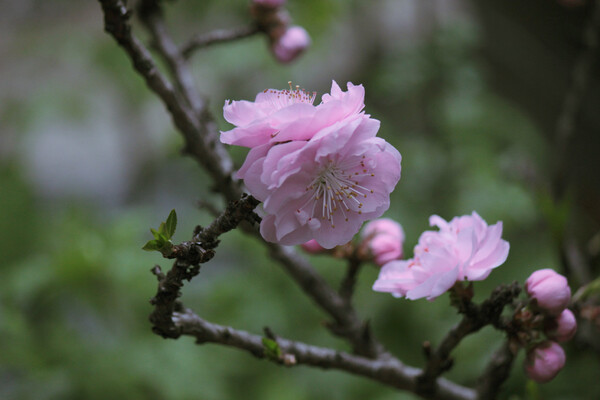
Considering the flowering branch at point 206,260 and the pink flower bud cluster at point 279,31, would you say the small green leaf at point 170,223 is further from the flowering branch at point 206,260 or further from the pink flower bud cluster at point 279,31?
the pink flower bud cluster at point 279,31

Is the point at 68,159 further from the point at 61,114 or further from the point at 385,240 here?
the point at 385,240

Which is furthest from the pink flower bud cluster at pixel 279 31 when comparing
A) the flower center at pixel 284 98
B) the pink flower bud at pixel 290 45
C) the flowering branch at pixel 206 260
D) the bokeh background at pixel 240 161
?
the flower center at pixel 284 98

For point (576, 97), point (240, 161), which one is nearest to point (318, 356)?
point (576, 97)

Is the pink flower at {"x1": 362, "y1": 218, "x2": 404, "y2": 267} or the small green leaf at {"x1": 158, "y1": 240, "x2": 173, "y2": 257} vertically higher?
the small green leaf at {"x1": 158, "y1": 240, "x2": 173, "y2": 257}

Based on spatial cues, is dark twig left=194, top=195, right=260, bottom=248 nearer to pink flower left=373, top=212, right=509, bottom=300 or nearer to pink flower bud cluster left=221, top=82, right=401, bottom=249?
pink flower bud cluster left=221, top=82, right=401, bottom=249

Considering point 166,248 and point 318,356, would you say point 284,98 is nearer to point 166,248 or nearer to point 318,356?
point 166,248

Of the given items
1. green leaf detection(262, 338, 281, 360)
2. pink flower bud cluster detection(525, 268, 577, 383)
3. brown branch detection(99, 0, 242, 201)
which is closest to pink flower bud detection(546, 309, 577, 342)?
pink flower bud cluster detection(525, 268, 577, 383)

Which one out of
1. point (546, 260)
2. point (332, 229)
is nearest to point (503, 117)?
point (546, 260)
